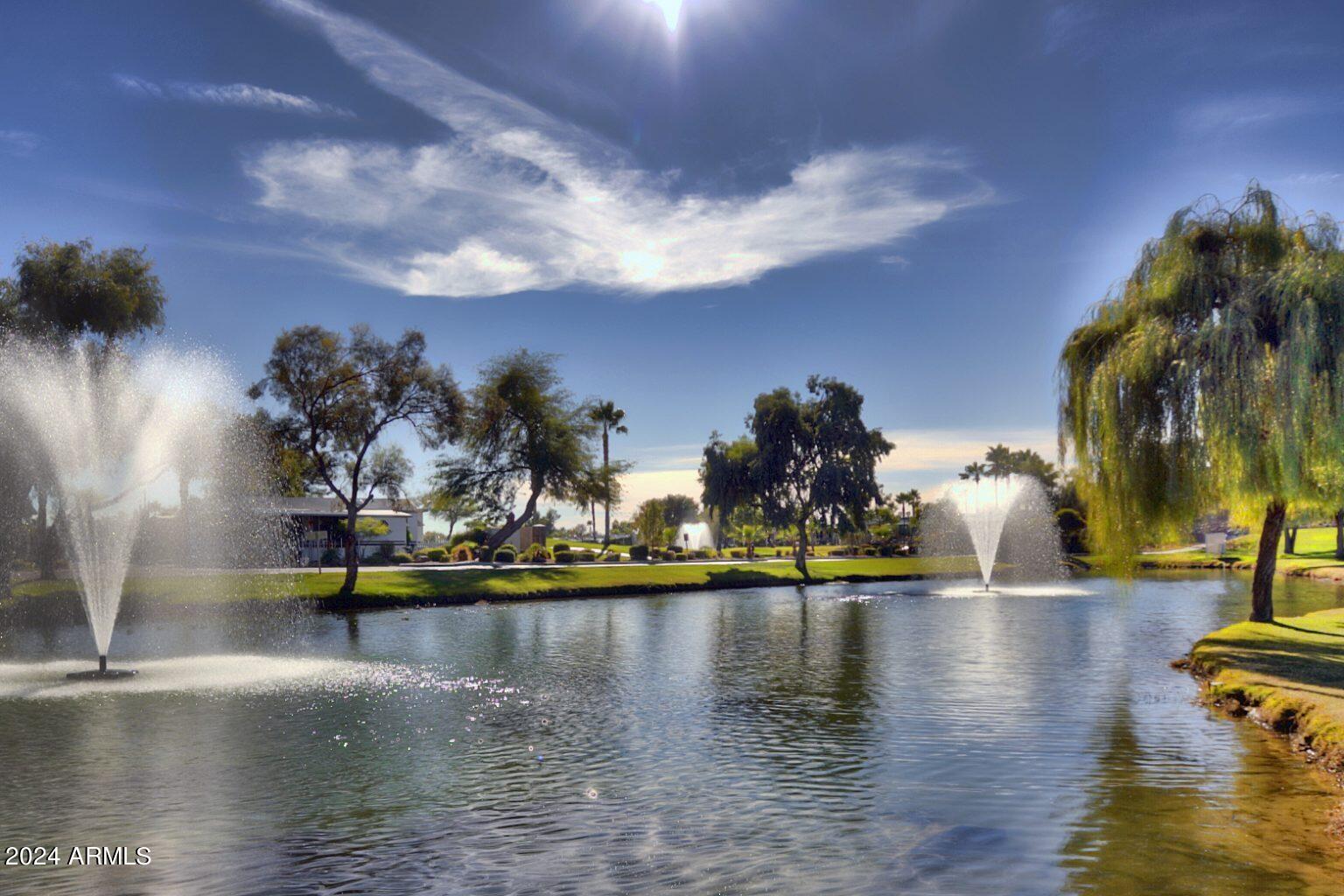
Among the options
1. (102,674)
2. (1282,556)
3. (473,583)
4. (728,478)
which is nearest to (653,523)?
(728,478)

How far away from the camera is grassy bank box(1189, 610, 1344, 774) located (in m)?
14.5

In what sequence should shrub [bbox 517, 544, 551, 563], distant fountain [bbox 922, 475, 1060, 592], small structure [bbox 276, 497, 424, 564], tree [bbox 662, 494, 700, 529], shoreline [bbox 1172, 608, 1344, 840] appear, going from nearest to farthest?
shoreline [bbox 1172, 608, 1344, 840], small structure [bbox 276, 497, 424, 564], shrub [bbox 517, 544, 551, 563], distant fountain [bbox 922, 475, 1060, 592], tree [bbox 662, 494, 700, 529]

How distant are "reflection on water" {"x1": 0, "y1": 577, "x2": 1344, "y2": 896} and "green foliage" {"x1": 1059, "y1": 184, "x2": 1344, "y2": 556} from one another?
4830 millimetres

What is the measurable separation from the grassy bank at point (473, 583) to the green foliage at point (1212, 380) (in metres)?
32.5

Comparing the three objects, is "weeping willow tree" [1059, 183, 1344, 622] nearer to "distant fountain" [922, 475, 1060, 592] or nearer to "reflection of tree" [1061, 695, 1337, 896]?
"reflection of tree" [1061, 695, 1337, 896]

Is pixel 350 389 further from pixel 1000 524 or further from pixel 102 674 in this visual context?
pixel 1000 524

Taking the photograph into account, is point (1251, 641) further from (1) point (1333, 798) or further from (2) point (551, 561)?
(2) point (551, 561)

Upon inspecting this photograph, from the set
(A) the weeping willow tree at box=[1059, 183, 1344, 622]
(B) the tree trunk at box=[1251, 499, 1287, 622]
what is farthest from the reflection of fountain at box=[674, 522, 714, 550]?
(A) the weeping willow tree at box=[1059, 183, 1344, 622]

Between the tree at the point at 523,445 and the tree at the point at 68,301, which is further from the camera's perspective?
the tree at the point at 523,445

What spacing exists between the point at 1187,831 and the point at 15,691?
22894 millimetres

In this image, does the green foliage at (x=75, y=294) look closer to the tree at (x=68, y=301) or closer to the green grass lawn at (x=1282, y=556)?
the tree at (x=68, y=301)

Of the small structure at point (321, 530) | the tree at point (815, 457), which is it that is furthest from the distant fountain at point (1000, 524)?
the small structure at point (321, 530)

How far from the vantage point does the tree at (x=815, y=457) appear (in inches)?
2889

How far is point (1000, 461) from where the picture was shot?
129 m
